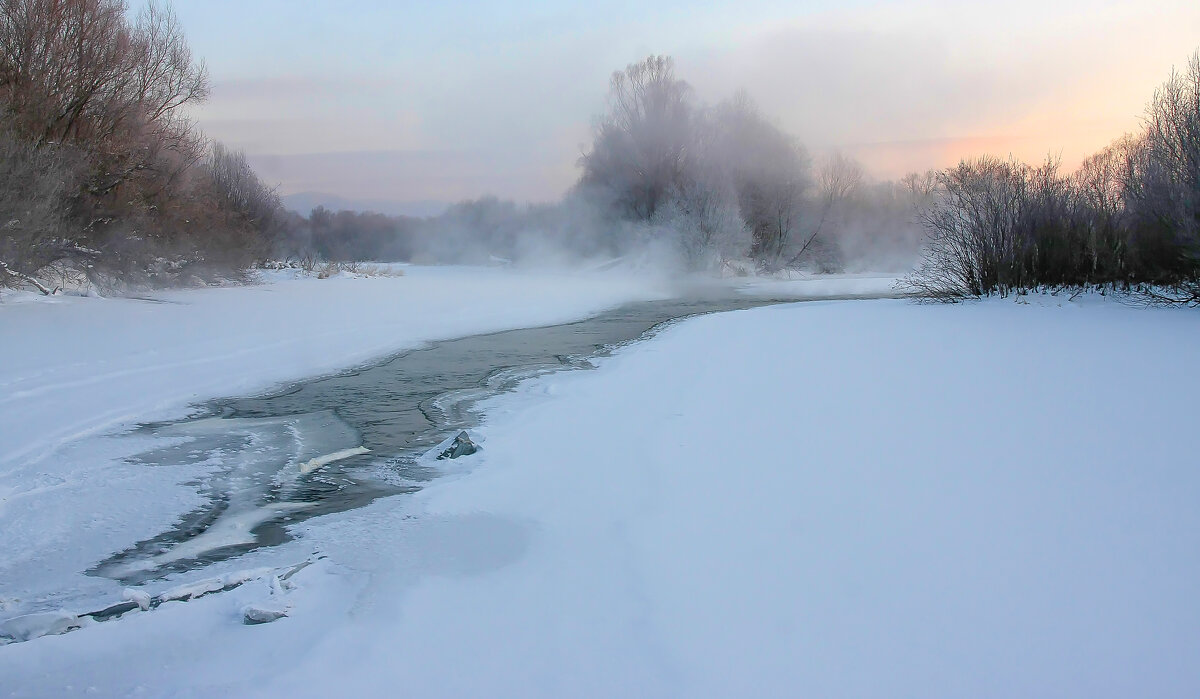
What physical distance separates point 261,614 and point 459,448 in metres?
2.55

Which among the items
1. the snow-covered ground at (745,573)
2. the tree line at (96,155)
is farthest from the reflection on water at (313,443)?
the tree line at (96,155)

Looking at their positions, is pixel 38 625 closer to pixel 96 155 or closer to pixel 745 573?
pixel 745 573

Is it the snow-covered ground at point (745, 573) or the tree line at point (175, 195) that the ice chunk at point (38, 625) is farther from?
the tree line at point (175, 195)

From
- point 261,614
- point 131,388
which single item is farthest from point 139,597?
point 131,388

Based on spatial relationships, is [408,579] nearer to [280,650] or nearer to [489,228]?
[280,650]

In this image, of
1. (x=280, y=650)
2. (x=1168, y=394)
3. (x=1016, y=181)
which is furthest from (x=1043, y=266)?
(x=280, y=650)

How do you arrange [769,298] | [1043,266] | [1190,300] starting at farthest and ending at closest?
[769,298] < [1043,266] < [1190,300]

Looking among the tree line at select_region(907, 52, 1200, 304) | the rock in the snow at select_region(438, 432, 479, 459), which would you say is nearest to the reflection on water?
the rock in the snow at select_region(438, 432, 479, 459)

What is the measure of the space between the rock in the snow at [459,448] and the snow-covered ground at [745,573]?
4.0 inches

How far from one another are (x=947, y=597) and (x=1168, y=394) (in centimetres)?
475

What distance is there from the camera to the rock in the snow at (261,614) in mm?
2922

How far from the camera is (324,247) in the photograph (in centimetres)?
6956

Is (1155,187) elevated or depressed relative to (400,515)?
elevated

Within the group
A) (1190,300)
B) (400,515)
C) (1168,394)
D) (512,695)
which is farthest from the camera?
(1190,300)
